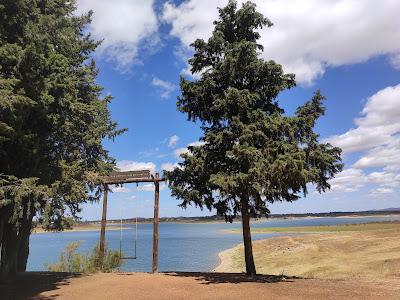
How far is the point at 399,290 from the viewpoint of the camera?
14664 mm

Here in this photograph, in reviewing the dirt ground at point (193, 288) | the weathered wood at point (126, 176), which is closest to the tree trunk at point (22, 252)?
the dirt ground at point (193, 288)

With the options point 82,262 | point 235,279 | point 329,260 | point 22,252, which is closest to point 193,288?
point 235,279

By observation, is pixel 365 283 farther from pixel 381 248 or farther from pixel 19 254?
pixel 381 248

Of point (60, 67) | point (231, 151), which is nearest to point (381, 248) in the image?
point (231, 151)

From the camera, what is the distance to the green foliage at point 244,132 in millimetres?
17047

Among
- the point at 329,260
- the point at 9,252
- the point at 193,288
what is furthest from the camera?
the point at 329,260

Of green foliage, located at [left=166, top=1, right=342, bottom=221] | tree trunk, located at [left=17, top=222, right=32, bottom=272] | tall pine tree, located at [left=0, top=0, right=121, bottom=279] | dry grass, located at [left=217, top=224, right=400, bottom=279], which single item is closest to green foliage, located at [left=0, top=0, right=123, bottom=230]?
tall pine tree, located at [left=0, top=0, right=121, bottom=279]

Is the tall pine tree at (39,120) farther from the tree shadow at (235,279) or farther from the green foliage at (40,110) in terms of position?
the tree shadow at (235,279)

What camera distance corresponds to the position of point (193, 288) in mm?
16219

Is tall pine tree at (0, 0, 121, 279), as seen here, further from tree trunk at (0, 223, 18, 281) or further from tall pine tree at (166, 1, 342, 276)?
tall pine tree at (166, 1, 342, 276)

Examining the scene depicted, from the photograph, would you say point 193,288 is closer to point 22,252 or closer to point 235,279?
point 235,279

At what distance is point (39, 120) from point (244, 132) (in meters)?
8.18

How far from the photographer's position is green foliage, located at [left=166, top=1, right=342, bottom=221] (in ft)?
55.9

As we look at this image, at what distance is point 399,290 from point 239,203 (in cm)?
719
